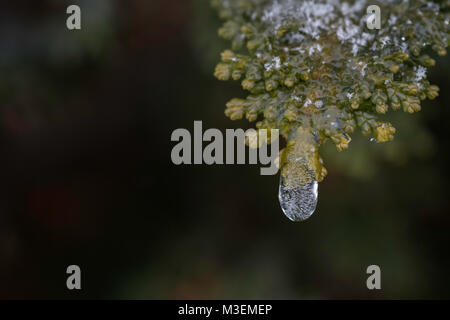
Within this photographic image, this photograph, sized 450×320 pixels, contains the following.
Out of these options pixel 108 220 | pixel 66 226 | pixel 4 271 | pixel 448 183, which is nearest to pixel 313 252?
pixel 448 183

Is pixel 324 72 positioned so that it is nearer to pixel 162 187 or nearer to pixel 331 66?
pixel 331 66

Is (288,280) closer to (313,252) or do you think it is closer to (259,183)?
(313,252)

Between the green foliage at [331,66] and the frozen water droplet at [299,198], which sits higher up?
the green foliage at [331,66]

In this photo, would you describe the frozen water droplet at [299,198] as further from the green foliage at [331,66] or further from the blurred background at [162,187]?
the blurred background at [162,187]

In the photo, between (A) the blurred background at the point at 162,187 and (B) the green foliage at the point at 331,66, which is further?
(A) the blurred background at the point at 162,187

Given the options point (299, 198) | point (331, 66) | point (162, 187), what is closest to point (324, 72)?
point (331, 66)

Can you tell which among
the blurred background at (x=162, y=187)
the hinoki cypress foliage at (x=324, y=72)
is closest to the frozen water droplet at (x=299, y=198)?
the hinoki cypress foliage at (x=324, y=72)

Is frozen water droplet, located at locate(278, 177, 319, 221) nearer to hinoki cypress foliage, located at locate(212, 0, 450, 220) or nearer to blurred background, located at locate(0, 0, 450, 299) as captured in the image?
hinoki cypress foliage, located at locate(212, 0, 450, 220)
